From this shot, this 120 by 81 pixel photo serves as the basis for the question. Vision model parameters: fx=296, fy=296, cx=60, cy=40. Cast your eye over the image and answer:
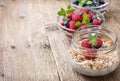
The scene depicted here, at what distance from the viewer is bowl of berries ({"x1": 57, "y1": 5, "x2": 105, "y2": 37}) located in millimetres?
1292

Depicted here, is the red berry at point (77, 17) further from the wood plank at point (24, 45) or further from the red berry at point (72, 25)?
the wood plank at point (24, 45)

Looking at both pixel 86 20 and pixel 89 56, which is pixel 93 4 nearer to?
pixel 86 20

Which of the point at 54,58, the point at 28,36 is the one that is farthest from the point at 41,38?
the point at 54,58

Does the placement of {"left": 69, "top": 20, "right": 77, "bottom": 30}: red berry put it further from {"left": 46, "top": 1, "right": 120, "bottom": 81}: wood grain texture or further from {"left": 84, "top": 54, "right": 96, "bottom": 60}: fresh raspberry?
{"left": 84, "top": 54, "right": 96, "bottom": 60}: fresh raspberry

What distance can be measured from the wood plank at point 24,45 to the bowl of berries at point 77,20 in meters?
0.11

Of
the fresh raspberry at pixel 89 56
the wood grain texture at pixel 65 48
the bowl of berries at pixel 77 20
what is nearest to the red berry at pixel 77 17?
the bowl of berries at pixel 77 20

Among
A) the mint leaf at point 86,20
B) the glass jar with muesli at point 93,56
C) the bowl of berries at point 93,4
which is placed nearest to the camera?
the glass jar with muesli at point 93,56

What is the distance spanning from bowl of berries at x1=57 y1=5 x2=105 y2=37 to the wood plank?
111mm

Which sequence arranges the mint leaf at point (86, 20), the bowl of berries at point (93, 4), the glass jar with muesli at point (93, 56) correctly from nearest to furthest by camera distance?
the glass jar with muesli at point (93, 56) < the mint leaf at point (86, 20) < the bowl of berries at point (93, 4)

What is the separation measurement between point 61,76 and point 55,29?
0.38 meters

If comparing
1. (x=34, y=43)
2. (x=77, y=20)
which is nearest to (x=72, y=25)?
(x=77, y=20)

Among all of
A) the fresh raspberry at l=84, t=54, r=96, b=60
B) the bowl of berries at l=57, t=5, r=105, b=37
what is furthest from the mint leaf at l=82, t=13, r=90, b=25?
the fresh raspberry at l=84, t=54, r=96, b=60

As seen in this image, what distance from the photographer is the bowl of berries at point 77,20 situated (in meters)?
1.29

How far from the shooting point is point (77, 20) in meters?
1.31
